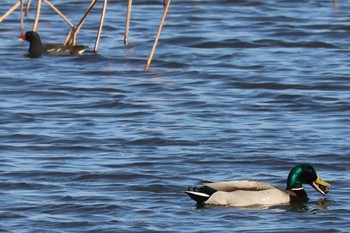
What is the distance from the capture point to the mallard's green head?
13258 mm

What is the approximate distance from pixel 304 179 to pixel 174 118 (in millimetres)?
4149

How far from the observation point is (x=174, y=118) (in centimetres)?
1727

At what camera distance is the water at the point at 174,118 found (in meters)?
12.7

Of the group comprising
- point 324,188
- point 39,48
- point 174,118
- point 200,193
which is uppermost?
point 200,193

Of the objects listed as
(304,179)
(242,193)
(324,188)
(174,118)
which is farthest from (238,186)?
(174,118)

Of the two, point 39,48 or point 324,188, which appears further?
point 39,48

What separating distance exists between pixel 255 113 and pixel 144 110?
1389 mm

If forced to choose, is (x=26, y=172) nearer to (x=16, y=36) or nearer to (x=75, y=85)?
(x=75, y=85)

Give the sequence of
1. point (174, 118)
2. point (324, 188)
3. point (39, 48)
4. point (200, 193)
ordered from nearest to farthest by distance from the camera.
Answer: point (200, 193)
point (324, 188)
point (174, 118)
point (39, 48)

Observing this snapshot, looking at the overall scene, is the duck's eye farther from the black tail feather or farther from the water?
the black tail feather

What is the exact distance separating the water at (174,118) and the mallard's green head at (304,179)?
118 millimetres

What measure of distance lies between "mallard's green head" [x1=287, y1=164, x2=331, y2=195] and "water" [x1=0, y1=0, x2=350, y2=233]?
0.12 meters

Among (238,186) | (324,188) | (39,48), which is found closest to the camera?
(238,186)

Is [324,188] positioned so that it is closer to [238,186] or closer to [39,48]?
[238,186]
